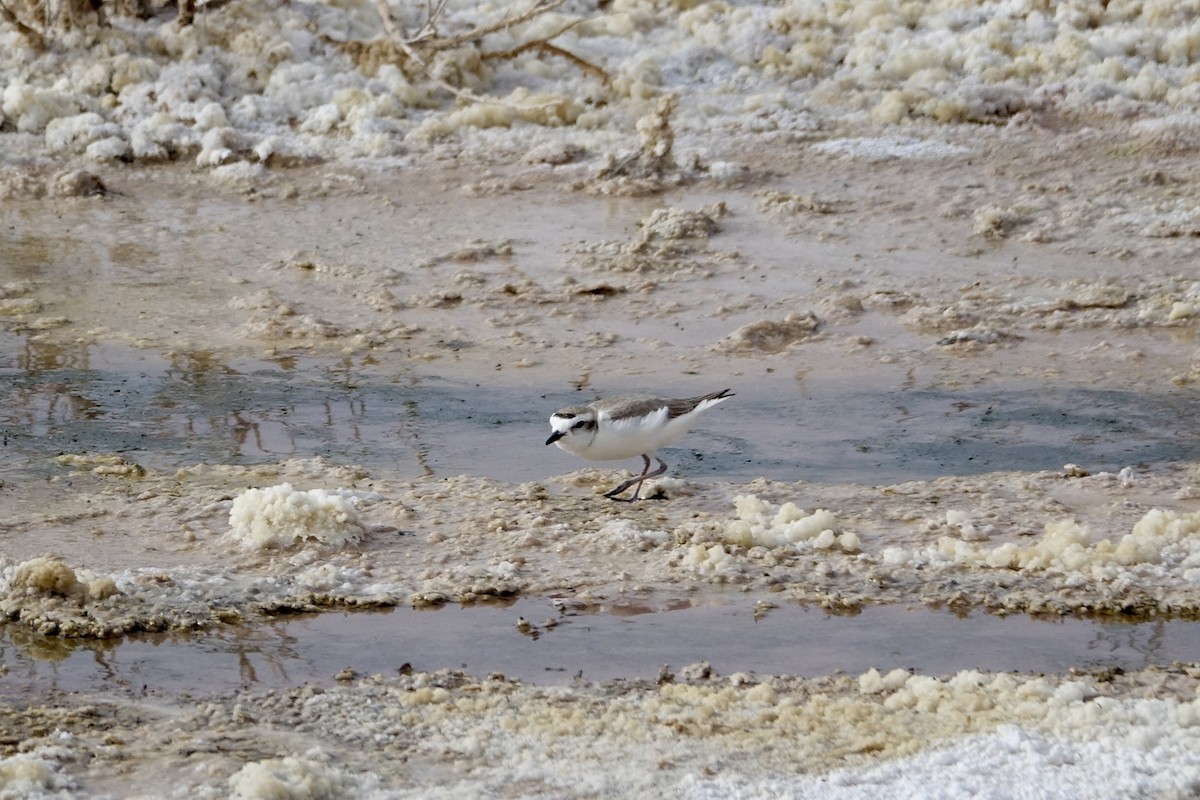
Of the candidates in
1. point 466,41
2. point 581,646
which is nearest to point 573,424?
point 581,646

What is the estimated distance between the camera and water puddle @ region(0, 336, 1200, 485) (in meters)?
7.07

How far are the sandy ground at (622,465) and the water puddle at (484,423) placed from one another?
1.6 inches

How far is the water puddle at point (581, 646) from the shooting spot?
504 cm

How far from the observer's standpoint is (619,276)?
9547 millimetres

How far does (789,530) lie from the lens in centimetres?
604

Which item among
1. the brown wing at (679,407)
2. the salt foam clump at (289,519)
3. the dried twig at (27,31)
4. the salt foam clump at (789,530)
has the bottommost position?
the salt foam clump at (789,530)

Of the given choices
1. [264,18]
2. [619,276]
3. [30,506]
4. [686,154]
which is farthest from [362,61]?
[30,506]

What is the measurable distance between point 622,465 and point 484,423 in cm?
69

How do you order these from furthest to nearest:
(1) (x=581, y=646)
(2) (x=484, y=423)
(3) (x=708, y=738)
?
(2) (x=484, y=423) < (1) (x=581, y=646) < (3) (x=708, y=738)

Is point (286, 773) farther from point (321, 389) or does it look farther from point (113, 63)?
point (113, 63)

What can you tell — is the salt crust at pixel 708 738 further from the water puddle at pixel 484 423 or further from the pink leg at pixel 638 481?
the water puddle at pixel 484 423

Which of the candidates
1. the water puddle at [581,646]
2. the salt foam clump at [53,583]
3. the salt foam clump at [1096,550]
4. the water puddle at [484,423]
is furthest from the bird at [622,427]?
the salt foam clump at [53,583]

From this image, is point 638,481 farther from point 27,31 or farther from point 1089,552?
point 27,31

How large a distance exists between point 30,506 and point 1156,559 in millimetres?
4381
